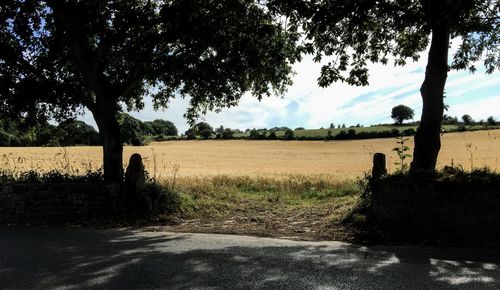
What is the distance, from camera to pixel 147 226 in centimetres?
1048

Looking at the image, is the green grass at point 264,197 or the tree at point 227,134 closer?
the green grass at point 264,197

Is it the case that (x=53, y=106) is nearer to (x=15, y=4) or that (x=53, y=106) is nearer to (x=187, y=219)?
(x=15, y=4)

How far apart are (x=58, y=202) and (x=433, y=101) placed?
871 cm

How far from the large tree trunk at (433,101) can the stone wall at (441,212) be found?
1.13m

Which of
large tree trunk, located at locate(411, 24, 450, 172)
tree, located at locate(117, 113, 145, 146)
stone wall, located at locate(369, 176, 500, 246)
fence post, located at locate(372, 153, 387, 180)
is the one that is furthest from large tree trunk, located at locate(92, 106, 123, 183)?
large tree trunk, located at locate(411, 24, 450, 172)

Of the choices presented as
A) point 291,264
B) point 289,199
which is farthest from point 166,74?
point 291,264

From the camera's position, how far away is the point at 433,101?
9.54 metres

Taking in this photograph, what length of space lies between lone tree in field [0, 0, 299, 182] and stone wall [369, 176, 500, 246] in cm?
556

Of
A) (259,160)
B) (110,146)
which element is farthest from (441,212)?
(259,160)

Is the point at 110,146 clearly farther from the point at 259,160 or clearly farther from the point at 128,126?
the point at 259,160

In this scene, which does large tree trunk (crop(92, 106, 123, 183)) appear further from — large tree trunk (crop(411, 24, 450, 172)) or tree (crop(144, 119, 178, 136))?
tree (crop(144, 119, 178, 136))

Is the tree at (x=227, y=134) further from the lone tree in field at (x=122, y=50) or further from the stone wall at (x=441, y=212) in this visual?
the stone wall at (x=441, y=212)

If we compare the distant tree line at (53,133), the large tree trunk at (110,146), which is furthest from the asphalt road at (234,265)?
the distant tree line at (53,133)

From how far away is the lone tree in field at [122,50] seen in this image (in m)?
11.5
